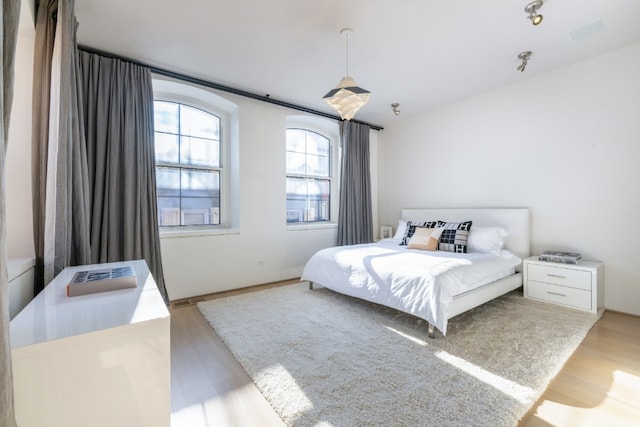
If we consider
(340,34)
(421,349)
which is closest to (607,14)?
(340,34)

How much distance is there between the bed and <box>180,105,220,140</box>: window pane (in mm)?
2162

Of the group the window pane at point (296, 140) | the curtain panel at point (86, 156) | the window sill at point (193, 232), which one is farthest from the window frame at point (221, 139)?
the window pane at point (296, 140)

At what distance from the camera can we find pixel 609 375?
1.75m

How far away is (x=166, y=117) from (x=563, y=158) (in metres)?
4.60

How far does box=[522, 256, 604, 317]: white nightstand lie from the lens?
8.72 feet

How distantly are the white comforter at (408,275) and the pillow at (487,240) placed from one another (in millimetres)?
138

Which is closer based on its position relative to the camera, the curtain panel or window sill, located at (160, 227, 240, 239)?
the curtain panel

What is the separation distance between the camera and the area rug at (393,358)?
1.44 m

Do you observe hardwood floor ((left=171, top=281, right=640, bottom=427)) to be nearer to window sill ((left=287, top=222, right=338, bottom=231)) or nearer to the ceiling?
window sill ((left=287, top=222, right=338, bottom=231))

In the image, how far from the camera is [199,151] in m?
3.61

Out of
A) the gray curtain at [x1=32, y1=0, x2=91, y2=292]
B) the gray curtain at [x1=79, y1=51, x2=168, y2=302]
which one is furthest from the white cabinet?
the gray curtain at [x1=79, y1=51, x2=168, y2=302]

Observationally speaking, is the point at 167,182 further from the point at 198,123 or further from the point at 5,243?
the point at 5,243

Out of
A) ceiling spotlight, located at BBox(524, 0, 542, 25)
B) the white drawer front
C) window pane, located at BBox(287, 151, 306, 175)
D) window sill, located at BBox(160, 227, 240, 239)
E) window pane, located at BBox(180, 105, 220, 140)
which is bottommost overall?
the white drawer front

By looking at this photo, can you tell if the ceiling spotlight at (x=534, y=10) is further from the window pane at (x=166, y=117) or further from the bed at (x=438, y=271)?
the window pane at (x=166, y=117)
